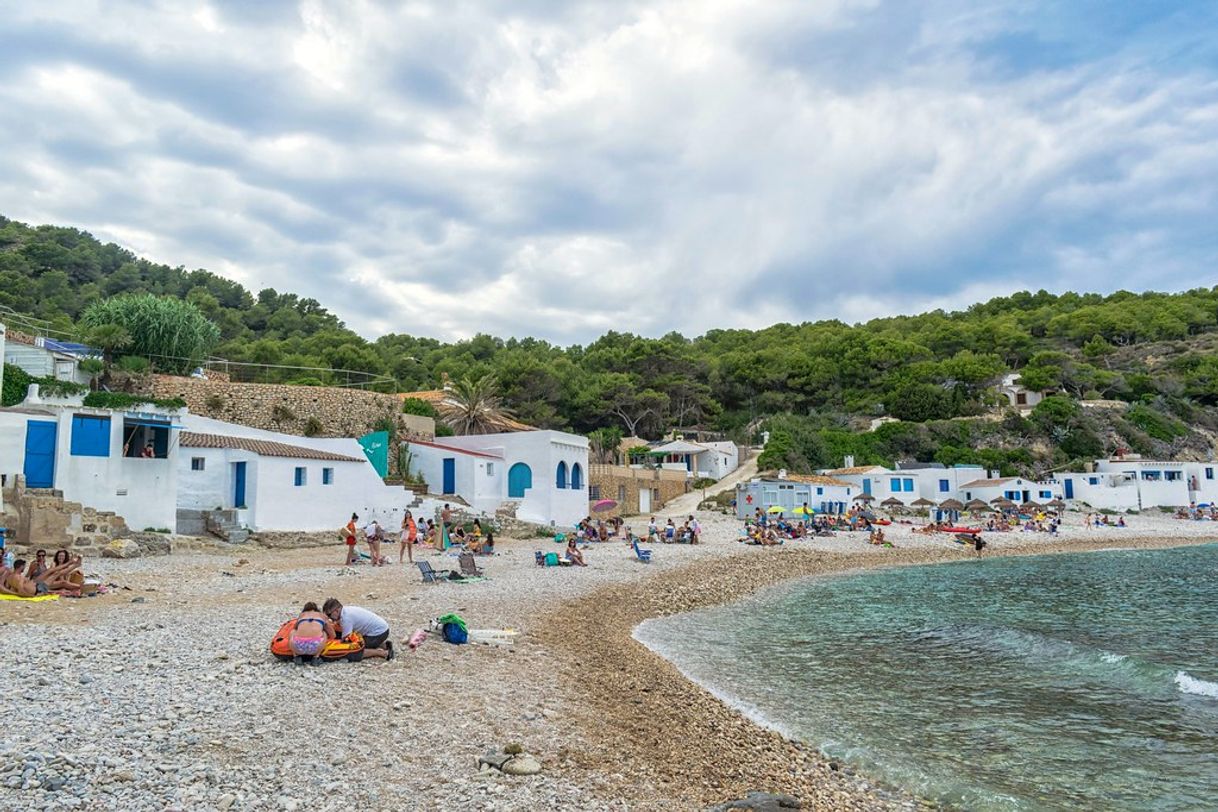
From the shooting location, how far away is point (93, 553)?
18.1m

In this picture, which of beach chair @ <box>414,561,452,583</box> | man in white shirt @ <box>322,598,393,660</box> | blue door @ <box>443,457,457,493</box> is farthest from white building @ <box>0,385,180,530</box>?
man in white shirt @ <box>322,598,393,660</box>

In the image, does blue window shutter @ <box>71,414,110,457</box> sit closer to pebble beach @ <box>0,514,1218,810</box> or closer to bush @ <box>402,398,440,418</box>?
pebble beach @ <box>0,514,1218,810</box>

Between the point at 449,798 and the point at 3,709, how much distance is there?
387 centimetres

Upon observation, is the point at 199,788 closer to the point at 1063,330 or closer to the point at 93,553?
the point at 93,553

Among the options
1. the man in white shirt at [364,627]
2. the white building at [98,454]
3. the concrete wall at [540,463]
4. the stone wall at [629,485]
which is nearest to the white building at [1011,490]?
the stone wall at [629,485]

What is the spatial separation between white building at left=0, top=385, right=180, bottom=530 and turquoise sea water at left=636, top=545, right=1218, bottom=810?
14.1 m

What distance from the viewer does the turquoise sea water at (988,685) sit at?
7.80 meters

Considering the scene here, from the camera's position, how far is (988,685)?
11.4 meters

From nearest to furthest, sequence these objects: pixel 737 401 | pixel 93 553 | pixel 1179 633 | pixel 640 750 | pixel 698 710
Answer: pixel 640 750, pixel 698 710, pixel 1179 633, pixel 93 553, pixel 737 401

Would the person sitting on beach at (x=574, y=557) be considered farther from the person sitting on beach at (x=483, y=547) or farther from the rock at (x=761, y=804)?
A: the rock at (x=761, y=804)

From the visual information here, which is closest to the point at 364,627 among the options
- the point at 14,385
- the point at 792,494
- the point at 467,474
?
the point at 14,385

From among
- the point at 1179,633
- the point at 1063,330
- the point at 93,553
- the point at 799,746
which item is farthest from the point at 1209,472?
the point at 93,553

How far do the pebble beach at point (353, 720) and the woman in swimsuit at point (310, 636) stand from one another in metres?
0.17

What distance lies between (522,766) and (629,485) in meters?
38.4
